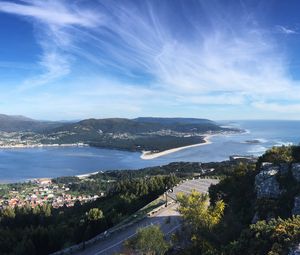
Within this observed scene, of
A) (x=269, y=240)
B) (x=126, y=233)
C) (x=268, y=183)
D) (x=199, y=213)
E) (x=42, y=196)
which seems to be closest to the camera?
(x=269, y=240)

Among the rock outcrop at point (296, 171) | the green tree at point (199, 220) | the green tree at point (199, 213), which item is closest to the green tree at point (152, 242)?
the green tree at point (199, 220)

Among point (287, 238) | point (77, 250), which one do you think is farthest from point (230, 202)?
point (287, 238)

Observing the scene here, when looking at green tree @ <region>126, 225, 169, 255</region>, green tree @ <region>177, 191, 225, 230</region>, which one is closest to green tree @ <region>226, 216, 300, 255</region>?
green tree @ <region>177, 191, 225, 230</region>

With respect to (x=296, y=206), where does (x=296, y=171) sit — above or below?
above

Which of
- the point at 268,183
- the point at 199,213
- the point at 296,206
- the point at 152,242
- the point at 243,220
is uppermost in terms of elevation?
the point at 268,183

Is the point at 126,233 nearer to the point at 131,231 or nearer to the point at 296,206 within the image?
the point at 131,231

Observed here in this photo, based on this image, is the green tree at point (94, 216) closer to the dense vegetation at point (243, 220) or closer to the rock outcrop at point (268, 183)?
the dense vegetation at point (243, 220)

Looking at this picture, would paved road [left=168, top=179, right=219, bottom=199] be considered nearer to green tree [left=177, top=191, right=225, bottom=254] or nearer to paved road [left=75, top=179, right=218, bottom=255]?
paved road [left=75, top=179, right=218, bottom=255]

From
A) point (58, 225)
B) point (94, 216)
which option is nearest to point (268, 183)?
point (94, 216)
